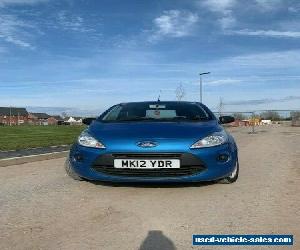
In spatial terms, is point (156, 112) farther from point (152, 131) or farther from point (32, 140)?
point (32, 140)

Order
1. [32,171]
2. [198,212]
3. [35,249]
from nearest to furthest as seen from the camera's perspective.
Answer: [35,249] → [198,212] → [32,171]

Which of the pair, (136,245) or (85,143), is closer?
(136,245)

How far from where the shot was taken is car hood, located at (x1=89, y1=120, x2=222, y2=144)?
18.4ft

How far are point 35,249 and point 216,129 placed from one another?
323cm

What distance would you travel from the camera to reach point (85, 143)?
230 inches

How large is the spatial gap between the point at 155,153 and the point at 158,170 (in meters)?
0.21

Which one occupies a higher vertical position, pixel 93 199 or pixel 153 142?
pixel 153 142

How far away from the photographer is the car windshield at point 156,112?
6.68 metres

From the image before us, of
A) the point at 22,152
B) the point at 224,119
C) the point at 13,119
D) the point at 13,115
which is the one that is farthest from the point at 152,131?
the point at 13,115

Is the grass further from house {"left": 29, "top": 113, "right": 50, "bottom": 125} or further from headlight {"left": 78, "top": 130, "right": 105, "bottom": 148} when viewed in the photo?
house {"left": 29, "top": 113, "right": 50, "bottom": 125}

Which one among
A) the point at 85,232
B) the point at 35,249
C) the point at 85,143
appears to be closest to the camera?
the point at 35,249

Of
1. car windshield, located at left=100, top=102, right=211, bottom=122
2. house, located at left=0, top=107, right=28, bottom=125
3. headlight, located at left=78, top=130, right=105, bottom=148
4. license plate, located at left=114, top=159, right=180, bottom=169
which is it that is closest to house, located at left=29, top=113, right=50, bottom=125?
house, located at left=0, top=107, right=28, bottom=125

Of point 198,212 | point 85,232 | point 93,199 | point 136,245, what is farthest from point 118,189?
point 136,245

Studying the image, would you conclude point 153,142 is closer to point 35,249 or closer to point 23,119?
point 35,249
